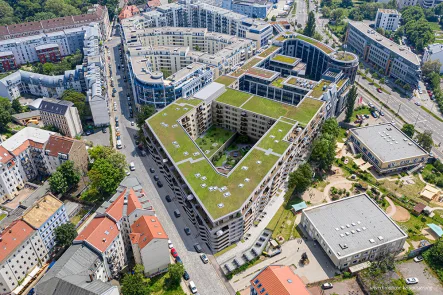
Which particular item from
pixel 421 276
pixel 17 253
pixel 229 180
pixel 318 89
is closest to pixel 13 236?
pixel 17 253

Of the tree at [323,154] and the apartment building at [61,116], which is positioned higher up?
the apartment building at [61,116]

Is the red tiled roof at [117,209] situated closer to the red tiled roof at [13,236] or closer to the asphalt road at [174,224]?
the asphalt road at [174,224]

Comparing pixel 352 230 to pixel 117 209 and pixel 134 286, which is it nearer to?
pixel 134 286

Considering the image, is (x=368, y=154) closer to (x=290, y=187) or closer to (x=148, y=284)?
(x=290, y=187)

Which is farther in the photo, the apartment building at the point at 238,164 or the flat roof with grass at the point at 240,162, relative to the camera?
the flat roof with grass at the point at 240,162

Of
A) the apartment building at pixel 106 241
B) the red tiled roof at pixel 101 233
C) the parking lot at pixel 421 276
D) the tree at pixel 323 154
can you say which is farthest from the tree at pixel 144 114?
the parking lot at pixel 421 276

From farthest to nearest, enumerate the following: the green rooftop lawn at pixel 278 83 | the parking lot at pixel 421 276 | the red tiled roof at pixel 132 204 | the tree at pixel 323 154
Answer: the green rooftop lawn at pixel 278 83 → the tree at pixel 323 154 → the red tiled roof at pixel 132 204 → the parking lot at pixel 421 276

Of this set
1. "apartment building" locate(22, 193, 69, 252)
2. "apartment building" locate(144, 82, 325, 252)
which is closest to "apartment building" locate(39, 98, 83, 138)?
"apartment building" locate(144, 82, 325, 252)
